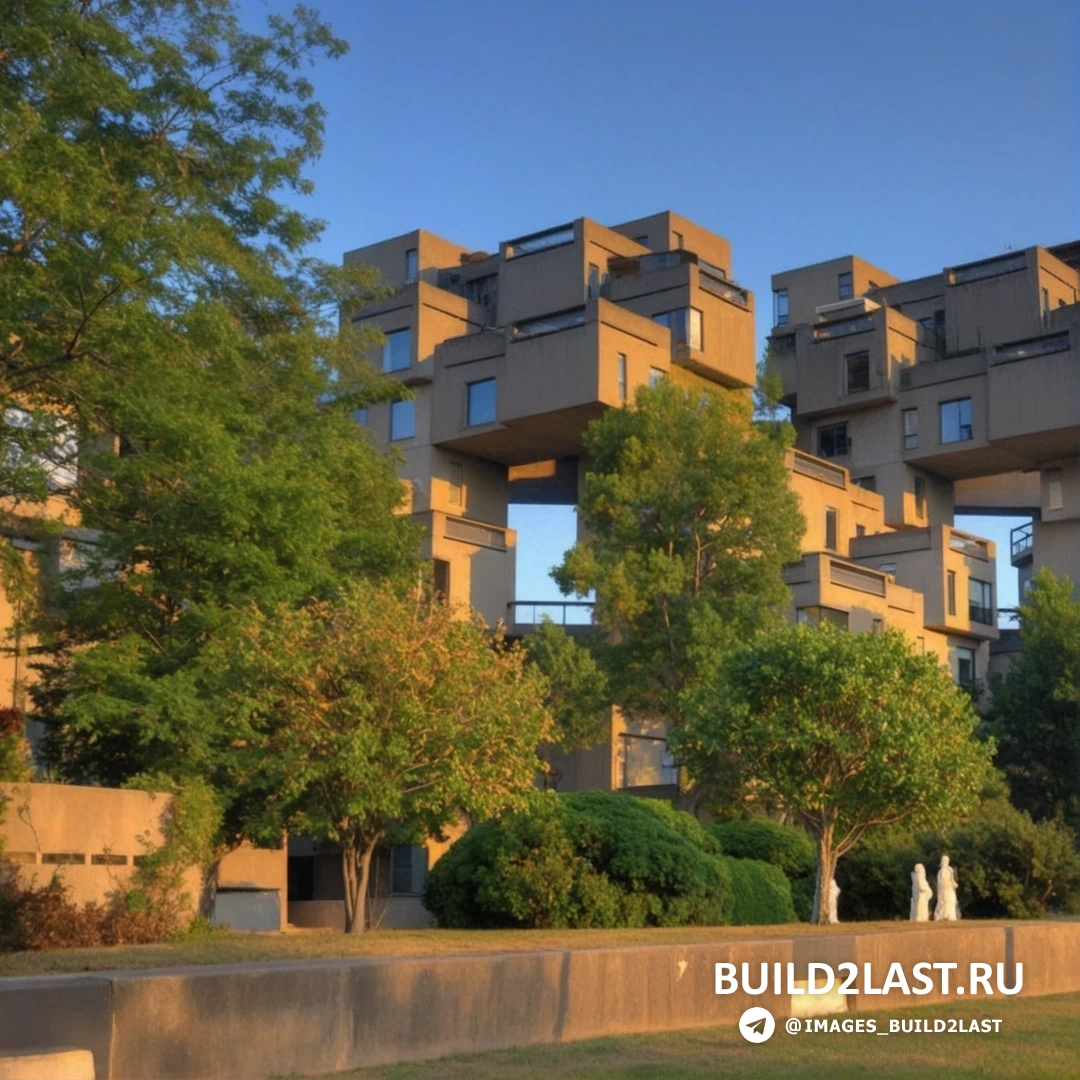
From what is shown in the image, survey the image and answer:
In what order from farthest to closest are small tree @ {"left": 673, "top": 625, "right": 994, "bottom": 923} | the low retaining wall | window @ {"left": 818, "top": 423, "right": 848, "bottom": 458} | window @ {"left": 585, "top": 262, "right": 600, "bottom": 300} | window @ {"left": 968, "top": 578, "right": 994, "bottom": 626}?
1. window @ {"left": 818, "top": 423, "right": 848, "bottom": 458}
2. window @ {"left": 968, "top": 578, "right": 994, "bottom": 626}
3. window @ {"left": 585, "top": 262, "right": 600, "bottom": 300}
4. small tree @ {"left": 673, "top": 625, "right": 994, "bottom": 923}
5. the low retaining wall

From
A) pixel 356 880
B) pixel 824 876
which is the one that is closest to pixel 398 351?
pixel 824 876

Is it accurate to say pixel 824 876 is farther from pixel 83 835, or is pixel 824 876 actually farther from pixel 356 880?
pixel 83 835

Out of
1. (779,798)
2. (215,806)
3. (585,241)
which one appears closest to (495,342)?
(585,241)

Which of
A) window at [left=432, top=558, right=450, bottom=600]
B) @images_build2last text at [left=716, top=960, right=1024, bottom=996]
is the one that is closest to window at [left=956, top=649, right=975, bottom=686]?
window at [left=432, top=558, right=450, bottom=600]

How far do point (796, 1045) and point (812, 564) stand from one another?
116 ft

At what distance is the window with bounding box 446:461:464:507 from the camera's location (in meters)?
49.7

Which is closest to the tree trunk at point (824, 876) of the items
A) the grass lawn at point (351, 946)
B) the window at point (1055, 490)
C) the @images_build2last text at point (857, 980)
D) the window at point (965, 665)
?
the grass lawn at point (351, 946)

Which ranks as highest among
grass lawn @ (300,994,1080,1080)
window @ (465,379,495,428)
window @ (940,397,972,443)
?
window @ (940,397,972,443)

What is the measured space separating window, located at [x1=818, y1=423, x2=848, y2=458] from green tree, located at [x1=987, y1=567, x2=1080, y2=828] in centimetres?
1389

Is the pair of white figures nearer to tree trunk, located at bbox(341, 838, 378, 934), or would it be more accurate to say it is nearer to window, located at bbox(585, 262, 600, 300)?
tree trunk, located at bbox(341, 838, 378, 934)

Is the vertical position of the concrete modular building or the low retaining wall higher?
the concrete modular building

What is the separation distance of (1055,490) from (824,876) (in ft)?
119

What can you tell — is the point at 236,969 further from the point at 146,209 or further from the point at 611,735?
the point at 611,735

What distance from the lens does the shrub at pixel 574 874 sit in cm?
2228
